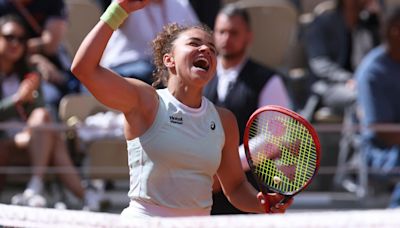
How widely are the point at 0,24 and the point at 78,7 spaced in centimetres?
86

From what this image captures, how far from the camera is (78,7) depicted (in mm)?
8922

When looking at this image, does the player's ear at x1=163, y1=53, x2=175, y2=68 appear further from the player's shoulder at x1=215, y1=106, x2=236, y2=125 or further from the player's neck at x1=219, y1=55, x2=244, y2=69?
the player's neck at x1=219, y1=55, x2=244, y2=69

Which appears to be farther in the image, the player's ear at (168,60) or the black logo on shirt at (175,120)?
the player's ear at (168,60)

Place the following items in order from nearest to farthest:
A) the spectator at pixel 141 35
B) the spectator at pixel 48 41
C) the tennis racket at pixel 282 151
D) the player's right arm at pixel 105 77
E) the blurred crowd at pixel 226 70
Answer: the player's right arm at pixel 105 77 → the tennis racket at pixel 282 151 → the blurred crowd at pixel 226 70 → the spectator at pixel 141 35 → the spectator at pixel 48 41

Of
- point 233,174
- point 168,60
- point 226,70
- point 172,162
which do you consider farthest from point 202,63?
point 226,70

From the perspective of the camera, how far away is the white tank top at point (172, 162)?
400 centimetres

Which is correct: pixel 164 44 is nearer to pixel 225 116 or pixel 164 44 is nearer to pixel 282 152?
pixel 225 116

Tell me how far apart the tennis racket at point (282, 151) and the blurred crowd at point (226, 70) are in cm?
139

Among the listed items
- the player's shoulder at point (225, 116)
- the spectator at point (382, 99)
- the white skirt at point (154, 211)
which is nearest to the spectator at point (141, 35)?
the spectator at point (382, 99)

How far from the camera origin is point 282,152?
4.44 metres

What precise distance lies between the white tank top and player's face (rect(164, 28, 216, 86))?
0.44ft

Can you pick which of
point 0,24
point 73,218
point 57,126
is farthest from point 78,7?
point 73,218

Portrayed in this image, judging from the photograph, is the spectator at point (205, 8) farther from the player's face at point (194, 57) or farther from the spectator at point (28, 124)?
the player's face at point (194, 57)

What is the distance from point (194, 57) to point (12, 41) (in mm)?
4237
